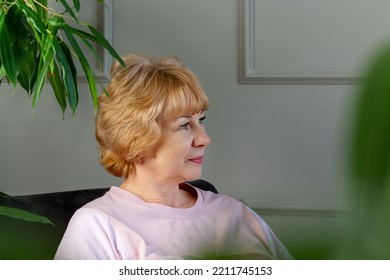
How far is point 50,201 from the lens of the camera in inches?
54.9

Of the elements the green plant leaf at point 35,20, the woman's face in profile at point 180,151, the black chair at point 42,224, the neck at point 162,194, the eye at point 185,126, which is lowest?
the black chair at point 42,224

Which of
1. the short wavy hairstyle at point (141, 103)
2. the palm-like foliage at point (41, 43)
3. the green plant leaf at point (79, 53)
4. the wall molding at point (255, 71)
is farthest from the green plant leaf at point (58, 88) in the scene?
the wall molding at point (255, 71)

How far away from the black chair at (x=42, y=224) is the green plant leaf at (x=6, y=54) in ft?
0.90

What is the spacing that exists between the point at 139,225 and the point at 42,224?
229 mm

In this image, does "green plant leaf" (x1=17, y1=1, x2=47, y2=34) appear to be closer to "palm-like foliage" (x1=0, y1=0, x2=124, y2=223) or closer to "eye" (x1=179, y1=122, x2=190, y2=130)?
"palm-like foliage" (x1=0, y1=0, x2=124, y2=223)

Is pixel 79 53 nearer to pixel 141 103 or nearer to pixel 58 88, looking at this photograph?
pixel 141 103

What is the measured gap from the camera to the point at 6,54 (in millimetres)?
1214

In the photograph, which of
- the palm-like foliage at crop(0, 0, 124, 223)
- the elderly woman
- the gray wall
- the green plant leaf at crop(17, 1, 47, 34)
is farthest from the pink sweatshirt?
the gray wall

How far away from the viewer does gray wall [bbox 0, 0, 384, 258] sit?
1.99 meters

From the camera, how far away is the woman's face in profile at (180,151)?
1282 mm

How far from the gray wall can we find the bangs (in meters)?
0.75

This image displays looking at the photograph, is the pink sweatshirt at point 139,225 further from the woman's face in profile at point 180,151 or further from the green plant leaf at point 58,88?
the green plant leaf at point 58,88

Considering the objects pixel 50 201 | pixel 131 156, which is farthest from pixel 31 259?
pixel 50 201

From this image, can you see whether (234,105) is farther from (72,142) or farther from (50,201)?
(50,201)
